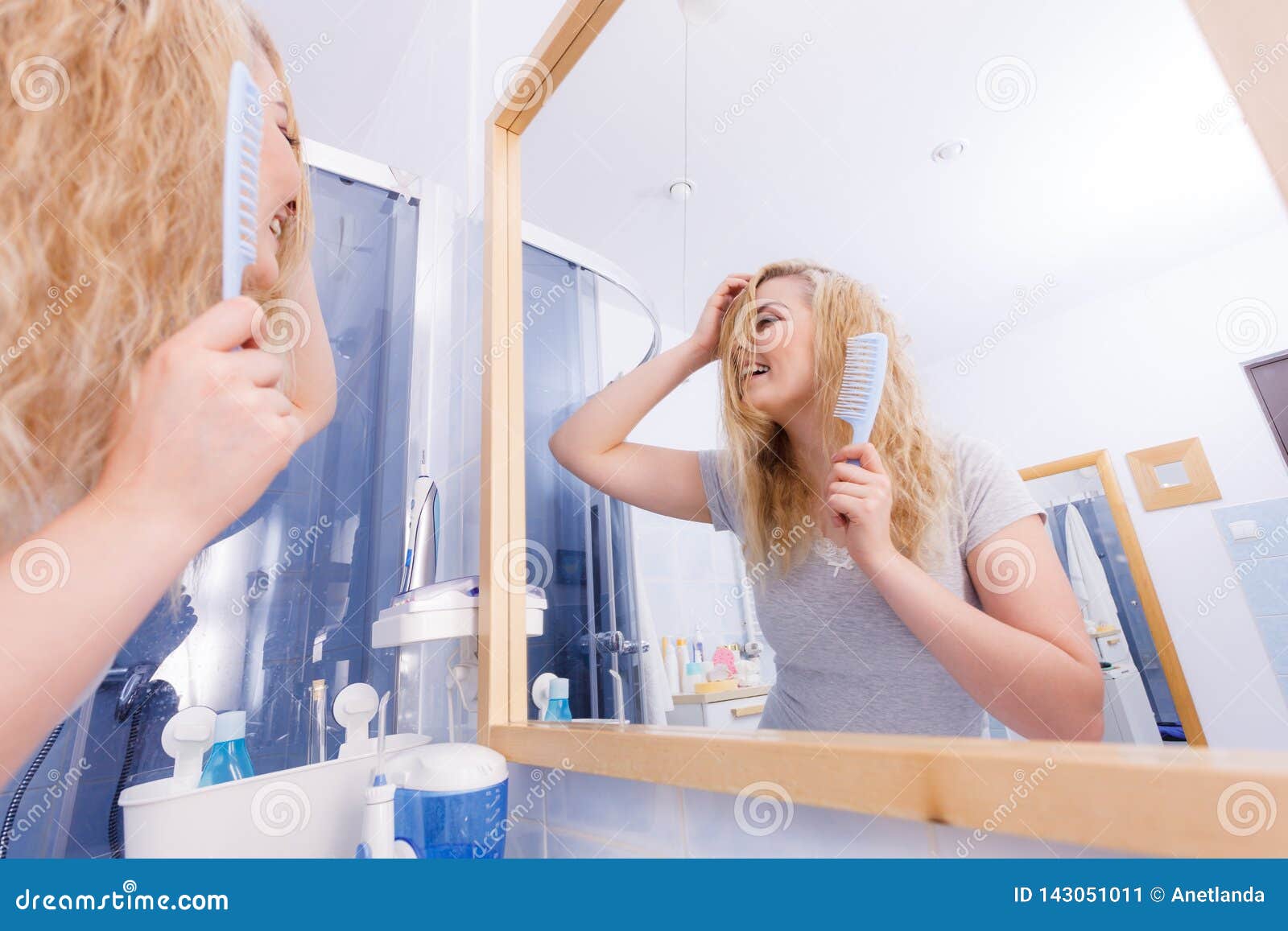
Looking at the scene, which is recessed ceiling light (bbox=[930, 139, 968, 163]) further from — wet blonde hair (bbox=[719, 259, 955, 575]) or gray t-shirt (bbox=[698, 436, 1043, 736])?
gray t-shirt (bbox=[698, 436, 1043, 736])

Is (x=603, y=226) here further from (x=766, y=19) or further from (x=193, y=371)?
(x=193, y=371)

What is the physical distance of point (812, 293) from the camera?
0.58 meters

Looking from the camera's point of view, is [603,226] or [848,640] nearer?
[848,640]

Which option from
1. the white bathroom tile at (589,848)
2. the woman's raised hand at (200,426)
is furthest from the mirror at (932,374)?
the woman's raised hand at (200,426)

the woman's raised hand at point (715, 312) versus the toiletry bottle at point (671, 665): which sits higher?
the woman's raised hand at point (715, 312)

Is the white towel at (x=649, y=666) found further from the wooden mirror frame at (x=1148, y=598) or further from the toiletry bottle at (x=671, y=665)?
the wooden mirror frame at (x=1148, y=598)

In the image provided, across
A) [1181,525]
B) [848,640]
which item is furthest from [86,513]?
[1181,525]

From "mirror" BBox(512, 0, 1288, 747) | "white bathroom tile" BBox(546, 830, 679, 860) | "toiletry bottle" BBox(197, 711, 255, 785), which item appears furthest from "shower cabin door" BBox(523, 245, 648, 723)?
"toiletry bottle" BBox(197, 711, 255, 785)

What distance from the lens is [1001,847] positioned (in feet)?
1.26

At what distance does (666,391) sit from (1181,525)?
0.50 m

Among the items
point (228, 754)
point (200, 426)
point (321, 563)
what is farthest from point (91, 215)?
point (228, 754)

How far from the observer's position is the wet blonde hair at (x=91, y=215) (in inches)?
23.2

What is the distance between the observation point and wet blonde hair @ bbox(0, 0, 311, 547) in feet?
1.94

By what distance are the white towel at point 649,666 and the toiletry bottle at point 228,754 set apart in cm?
46
